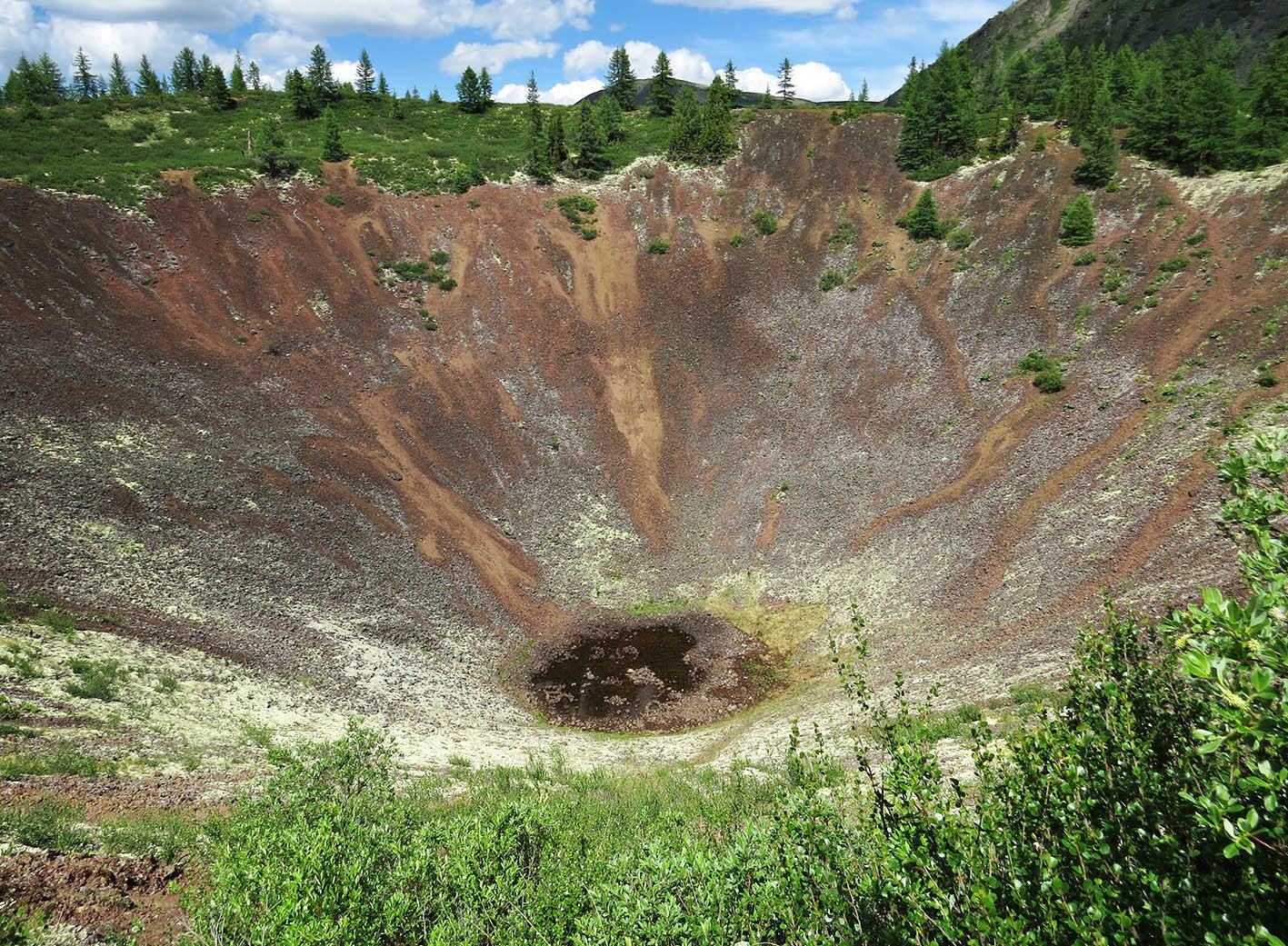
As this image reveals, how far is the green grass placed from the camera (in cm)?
4438

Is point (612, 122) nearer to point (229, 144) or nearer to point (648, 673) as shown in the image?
point (229, 144)

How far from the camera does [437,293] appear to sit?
47188mm

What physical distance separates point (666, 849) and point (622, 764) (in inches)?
498

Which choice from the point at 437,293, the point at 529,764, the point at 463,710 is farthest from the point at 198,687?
the point at 437,293

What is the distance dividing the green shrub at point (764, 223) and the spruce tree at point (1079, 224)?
21.5 m

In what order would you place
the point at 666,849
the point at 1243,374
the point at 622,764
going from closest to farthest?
the point at 666,849 → the point at 622,764 → the point at 1243,374

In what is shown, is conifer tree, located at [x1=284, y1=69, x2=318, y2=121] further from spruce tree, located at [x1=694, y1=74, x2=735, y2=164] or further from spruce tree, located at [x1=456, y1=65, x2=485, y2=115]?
spruce tree, located at [x1=694, y1=74, x2=735, y2=164]

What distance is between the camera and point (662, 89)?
7731cm

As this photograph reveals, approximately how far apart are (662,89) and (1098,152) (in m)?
50.7

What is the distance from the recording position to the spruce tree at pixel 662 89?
7719cm

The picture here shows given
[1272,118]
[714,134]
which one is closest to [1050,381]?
[1272,118]

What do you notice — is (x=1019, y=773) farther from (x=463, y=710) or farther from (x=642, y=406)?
(x=642, y=406)

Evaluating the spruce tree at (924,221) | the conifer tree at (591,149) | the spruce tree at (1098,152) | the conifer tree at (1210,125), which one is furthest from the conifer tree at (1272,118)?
the conifer tree at (591,149)

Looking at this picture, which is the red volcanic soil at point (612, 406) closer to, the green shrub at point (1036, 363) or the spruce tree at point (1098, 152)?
the green shrub at point (1036, 363)
